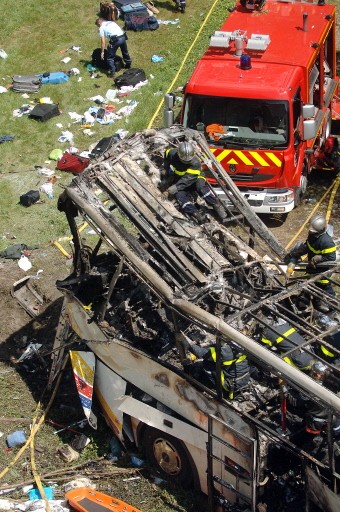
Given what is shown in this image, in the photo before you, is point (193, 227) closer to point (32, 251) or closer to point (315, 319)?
point (315, 319)

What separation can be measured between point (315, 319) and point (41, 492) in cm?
310

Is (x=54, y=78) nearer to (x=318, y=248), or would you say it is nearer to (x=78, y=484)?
(x=318, y=248)

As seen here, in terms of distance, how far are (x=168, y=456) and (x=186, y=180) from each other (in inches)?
121

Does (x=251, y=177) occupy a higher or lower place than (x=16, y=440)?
higher

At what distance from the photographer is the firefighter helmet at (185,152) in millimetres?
7969

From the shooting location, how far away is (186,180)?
805 cm

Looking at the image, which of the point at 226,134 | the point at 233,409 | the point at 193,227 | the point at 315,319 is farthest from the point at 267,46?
the point at 233,409

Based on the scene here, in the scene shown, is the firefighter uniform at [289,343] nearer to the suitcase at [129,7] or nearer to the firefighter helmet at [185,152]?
the firefighter helmet at [185,152]

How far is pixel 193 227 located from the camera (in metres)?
7.52

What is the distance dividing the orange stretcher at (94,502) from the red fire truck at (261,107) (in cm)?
499

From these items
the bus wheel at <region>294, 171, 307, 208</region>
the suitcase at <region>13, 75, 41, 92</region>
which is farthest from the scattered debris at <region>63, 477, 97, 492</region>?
the suitcase at <region>13, 75, 41, 92</region>

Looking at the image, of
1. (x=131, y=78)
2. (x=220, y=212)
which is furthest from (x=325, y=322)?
(x=131, y=78)

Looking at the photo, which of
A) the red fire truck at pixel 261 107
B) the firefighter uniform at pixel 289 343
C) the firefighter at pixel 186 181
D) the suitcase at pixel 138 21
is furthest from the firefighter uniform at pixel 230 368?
the suitcase at pixel 138 21

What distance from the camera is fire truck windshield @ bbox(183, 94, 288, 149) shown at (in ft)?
33.2
